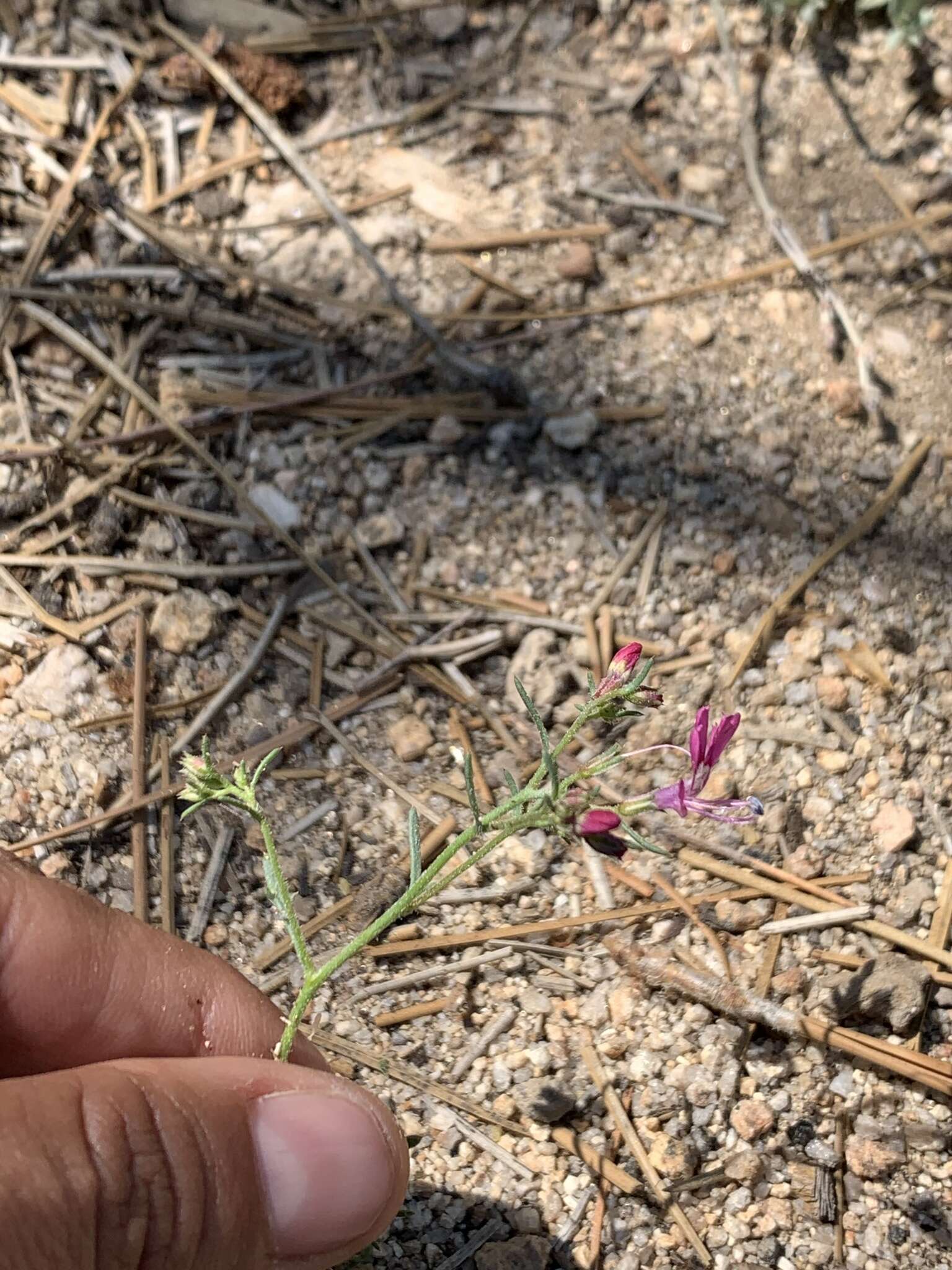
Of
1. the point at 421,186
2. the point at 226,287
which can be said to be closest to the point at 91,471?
the point at 226,287

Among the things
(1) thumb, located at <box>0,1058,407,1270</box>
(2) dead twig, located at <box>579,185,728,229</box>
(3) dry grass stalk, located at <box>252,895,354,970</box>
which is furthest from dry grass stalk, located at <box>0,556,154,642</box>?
(2) dead twig, located at <box>579,185,728,229</box>

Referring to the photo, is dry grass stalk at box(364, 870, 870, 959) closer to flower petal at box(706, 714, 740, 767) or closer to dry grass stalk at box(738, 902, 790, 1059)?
dry grass stalk at box(738, 902, 790, 1059)

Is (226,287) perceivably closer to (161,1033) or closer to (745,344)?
(745,344)

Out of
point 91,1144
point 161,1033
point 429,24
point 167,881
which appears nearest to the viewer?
point 91,1144

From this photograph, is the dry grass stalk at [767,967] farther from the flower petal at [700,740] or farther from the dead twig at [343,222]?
the dead twig at [343,222]

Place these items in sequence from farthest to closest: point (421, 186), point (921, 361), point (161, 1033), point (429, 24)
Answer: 1. point (429, 24)
2. point (421, 186)
3. point (921, 361)
4. point (161, 1033)

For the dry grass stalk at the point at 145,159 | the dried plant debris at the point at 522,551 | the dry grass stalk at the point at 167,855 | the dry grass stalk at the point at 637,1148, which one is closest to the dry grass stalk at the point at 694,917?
the dried plant debris at the point at 522,551

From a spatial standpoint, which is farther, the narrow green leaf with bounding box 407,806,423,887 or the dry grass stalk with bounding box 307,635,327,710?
the dry grass stalk with bounding box 307,635,327,710
